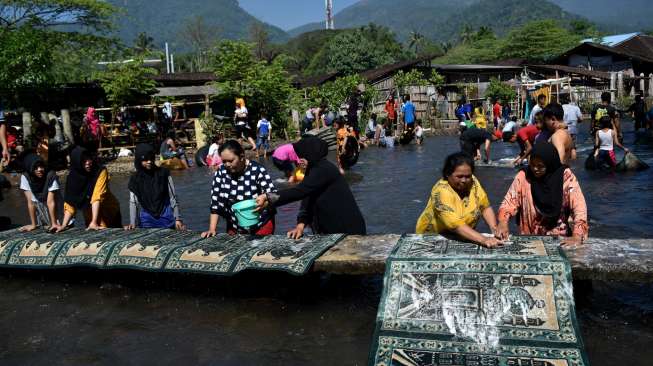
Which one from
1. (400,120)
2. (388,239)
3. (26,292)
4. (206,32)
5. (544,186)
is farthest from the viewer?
(206,32)

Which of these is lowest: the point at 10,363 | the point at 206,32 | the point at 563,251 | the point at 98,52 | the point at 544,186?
the point at 10,363

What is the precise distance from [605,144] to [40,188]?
972 cm

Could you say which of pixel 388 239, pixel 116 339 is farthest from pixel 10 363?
pixel 388 239

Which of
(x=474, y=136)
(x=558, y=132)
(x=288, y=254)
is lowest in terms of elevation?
(x=288, y=254)

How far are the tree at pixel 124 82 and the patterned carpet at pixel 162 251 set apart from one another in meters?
14.2

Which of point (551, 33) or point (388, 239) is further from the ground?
point (551, 33)

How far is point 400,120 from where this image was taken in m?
23.0

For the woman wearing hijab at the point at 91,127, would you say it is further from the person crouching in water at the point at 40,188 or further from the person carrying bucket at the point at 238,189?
the person carrying bucket at the point at 238,189

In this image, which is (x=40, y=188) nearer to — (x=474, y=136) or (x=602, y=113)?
(x=474, y=136)

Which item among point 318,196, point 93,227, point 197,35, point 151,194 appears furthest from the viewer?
point 197,35

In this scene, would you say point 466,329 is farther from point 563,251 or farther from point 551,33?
point 551,33

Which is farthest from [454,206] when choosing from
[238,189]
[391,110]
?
[391,110]

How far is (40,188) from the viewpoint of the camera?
270 inches

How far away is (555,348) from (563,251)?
1.01 meters
